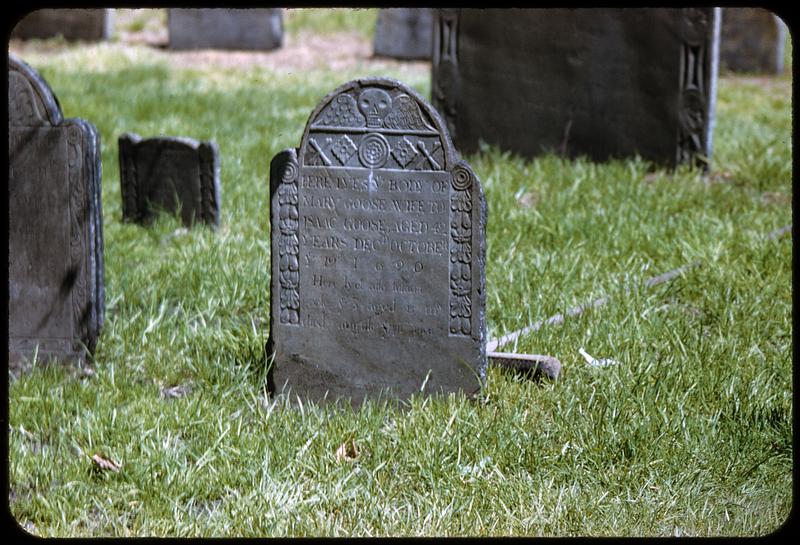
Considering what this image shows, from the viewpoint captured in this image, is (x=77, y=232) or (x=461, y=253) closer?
(x=461, y=253)

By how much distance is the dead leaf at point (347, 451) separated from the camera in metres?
4.09

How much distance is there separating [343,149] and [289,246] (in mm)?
456

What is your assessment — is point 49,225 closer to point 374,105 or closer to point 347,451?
point 374,105

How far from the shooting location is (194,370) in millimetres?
4859

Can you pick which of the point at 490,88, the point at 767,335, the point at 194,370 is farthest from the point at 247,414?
the point at 490,88

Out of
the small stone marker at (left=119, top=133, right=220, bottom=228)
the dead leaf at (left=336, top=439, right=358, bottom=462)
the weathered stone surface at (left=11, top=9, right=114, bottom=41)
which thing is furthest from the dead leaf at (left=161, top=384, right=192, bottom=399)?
the weathered stone surface at (left=11, top=9, right=114, bottom=41)

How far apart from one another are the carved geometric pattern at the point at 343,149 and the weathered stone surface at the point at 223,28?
11.1 meters

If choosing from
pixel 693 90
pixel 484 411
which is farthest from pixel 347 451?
pixel 693 90

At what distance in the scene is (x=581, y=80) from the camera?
8828 mm

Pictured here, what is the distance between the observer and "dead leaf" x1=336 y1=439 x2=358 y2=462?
13.4 ft

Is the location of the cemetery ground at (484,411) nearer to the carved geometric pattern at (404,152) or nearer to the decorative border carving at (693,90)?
the carved geometric pattern at (404,152)

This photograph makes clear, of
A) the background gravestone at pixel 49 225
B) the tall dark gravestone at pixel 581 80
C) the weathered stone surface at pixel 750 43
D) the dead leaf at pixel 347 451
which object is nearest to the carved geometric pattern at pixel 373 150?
the dead leaf at pixel 347 451
